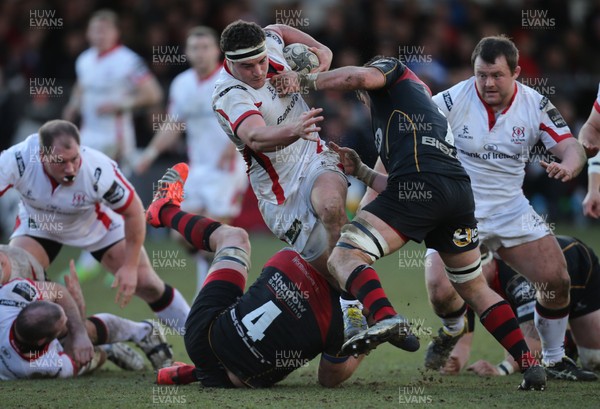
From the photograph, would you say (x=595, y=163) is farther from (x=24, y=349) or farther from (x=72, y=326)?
(x=24, y=349)

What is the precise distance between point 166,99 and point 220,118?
10.0m

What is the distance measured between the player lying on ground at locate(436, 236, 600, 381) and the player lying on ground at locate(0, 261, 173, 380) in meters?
2.29

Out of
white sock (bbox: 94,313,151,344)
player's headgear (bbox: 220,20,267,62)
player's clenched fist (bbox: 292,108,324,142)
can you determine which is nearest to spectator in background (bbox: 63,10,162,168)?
white sock (bbox: 94,313,151,344)

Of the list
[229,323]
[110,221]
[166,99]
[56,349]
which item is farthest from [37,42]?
[229,323]

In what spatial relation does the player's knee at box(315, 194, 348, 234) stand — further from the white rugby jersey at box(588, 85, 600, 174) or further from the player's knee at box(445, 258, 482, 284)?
the white rugby jersey at box(588, 85, 600, 174)

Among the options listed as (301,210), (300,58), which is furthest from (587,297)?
(300,58)

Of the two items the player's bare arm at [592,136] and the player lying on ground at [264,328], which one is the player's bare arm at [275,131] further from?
the player's bare arm at [592,136]

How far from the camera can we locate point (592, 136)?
7.15m

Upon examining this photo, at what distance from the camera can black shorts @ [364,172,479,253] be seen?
5.69 metres

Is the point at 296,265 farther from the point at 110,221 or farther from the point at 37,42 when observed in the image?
the point at 37,42

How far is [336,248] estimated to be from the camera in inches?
225

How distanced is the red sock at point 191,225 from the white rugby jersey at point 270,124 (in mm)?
485

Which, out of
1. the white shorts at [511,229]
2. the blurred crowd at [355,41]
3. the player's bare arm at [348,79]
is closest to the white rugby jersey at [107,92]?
the blurred crowd at [355,41]

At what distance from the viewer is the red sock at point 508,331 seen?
5902 mm
